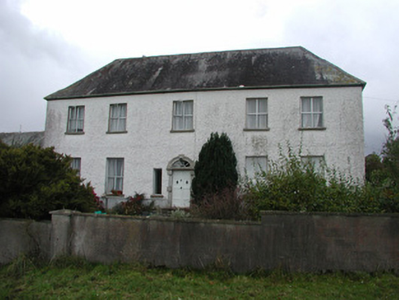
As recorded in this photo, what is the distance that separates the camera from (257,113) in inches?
655

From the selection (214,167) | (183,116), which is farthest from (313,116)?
(183,116)

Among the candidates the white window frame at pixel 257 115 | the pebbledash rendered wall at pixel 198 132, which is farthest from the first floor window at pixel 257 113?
the pebbledash rendered wall at pixel 198 132

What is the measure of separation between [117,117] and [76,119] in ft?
8.31

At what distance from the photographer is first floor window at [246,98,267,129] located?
16.6 metres

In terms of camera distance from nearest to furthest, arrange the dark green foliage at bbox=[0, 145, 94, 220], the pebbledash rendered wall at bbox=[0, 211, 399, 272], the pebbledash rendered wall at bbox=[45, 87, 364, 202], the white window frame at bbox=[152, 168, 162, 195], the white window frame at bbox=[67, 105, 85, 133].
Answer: the pebbledash rendered wall at bbox=[0, 211, 399, 272], the dark green foliage at bbox=[0, 145, 94, 220], the pebbledash rendered wall at bbox=[45, 87, 364, 202], the white window frame at bbox=[152, 168, 162, 195], the white window frame at bbox=[67, 105, 85, 133]

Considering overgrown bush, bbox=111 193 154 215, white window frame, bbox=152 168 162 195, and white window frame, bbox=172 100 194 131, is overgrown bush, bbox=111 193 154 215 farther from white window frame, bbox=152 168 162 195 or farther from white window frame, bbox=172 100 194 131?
white window frame, bbox=172 100 194 131

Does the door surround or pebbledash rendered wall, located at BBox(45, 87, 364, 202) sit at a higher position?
pebbledash rendered wall, located at BBox(45, 87, 364, 202)

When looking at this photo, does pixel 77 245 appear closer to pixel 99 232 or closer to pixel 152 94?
pixel 99 232

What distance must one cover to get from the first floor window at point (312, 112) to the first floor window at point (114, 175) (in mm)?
9537

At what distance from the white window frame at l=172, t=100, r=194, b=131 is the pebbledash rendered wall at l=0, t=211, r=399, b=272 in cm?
1052

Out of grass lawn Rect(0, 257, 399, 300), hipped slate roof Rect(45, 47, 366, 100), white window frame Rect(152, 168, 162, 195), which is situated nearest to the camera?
grass lawn Rect(0, 257, 399, 300)

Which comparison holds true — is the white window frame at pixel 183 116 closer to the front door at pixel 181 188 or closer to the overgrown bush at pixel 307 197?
the front door at pixel 181 188

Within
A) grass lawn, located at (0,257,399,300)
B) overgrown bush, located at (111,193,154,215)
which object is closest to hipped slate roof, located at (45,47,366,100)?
overgrown bush, located at (111,193,154,215)

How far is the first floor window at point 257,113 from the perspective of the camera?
1659 centimetres
